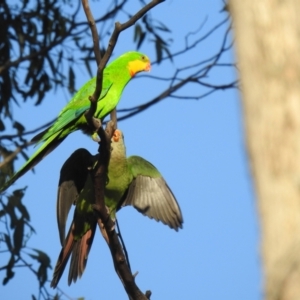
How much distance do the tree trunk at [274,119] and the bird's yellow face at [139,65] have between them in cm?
253

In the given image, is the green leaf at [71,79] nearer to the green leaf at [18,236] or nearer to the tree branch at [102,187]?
the green leaf at [18,236]

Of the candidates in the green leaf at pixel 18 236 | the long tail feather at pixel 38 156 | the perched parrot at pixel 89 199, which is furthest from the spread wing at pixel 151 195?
the green leaf at pixel 18 236

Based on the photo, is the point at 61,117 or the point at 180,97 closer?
the point at 61,117

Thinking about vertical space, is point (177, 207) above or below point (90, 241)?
above

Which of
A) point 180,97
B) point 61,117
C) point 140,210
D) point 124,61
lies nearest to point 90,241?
point 140,210

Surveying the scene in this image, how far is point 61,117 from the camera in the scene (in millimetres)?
3502

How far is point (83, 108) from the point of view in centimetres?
347

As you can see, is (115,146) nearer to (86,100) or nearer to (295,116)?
(86,100)

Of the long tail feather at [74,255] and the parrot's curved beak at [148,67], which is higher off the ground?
the parrot's curved beak at [148,67]

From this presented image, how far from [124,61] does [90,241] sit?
0.89 meters

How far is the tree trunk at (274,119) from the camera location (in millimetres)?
1165

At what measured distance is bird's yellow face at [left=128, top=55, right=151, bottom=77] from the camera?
3.77 m

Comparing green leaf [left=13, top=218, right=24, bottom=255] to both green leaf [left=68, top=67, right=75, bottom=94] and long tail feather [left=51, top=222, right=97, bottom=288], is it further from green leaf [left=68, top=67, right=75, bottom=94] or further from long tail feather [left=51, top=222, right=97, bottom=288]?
long tail feather [left=51, top=222, right=97, bottom=288]

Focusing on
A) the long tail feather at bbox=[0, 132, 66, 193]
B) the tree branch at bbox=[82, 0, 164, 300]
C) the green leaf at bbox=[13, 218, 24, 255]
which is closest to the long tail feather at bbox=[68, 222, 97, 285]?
the long tail feather at bbox=[0, 132, 66, 193]
